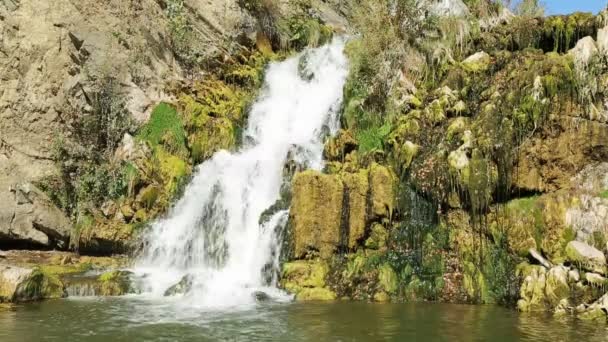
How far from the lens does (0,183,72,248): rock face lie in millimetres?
20062

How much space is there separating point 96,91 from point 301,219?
472 inches

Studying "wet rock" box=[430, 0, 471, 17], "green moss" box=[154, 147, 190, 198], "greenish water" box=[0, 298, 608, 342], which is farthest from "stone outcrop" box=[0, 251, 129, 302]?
"wet rock" box=[430, 0, 471, 17]

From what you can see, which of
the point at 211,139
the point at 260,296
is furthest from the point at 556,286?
the point at 211,139

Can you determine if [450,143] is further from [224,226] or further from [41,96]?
[41,96]

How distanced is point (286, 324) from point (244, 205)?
8111 mm

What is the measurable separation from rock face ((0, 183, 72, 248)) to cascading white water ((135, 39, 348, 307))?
355 cm

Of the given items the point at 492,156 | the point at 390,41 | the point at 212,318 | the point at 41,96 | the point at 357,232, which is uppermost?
the point at 390,41

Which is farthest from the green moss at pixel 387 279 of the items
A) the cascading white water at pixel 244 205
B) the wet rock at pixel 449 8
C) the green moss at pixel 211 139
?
the wet rock at pixel 449 8

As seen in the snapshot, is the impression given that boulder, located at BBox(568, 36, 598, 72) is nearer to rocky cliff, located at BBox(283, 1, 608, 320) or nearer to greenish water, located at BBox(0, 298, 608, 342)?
rocky cliff, located at BBox(283, 1, 608, 320)

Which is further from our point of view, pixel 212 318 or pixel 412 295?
pixel 412 295

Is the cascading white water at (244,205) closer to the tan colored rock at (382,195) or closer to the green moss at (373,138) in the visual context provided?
the green moss at (373,138)

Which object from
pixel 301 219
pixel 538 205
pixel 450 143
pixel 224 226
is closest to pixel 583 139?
pixel 538 205

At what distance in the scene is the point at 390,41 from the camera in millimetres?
23062

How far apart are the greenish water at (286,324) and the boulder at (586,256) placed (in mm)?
1790
